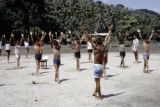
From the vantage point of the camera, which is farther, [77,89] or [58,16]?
[58,16]

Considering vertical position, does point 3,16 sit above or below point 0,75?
above

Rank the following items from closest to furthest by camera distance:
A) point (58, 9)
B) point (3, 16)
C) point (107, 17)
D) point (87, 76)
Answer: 1. point (87, 76)
2. point (3, 16)
3. point (58, 9)
4. point (107, 17)

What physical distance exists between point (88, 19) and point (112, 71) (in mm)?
57056

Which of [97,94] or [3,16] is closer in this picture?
[97,94]

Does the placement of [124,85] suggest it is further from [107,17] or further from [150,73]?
[107,17]

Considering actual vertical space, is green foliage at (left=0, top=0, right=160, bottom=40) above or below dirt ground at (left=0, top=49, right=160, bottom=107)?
above

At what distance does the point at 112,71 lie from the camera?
24.5 meters

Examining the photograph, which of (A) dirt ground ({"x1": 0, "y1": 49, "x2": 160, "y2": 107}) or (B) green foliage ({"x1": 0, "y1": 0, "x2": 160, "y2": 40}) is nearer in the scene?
(A) dirt ground ({"x1": 0, "y1": 49, "x2": 160, "y2": 107})

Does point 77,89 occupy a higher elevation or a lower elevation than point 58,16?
lower

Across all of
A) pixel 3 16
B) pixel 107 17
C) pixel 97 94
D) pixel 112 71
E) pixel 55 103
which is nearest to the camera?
pixel 55 103

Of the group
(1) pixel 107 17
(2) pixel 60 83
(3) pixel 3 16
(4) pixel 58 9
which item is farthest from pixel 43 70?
(1) pixel 107 17

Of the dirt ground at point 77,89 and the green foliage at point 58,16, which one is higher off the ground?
the green foliage at point 58,16

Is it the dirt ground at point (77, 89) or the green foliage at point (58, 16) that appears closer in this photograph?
the dirt ground at point (77, 89)

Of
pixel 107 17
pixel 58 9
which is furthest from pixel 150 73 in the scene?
pixel 107 17
